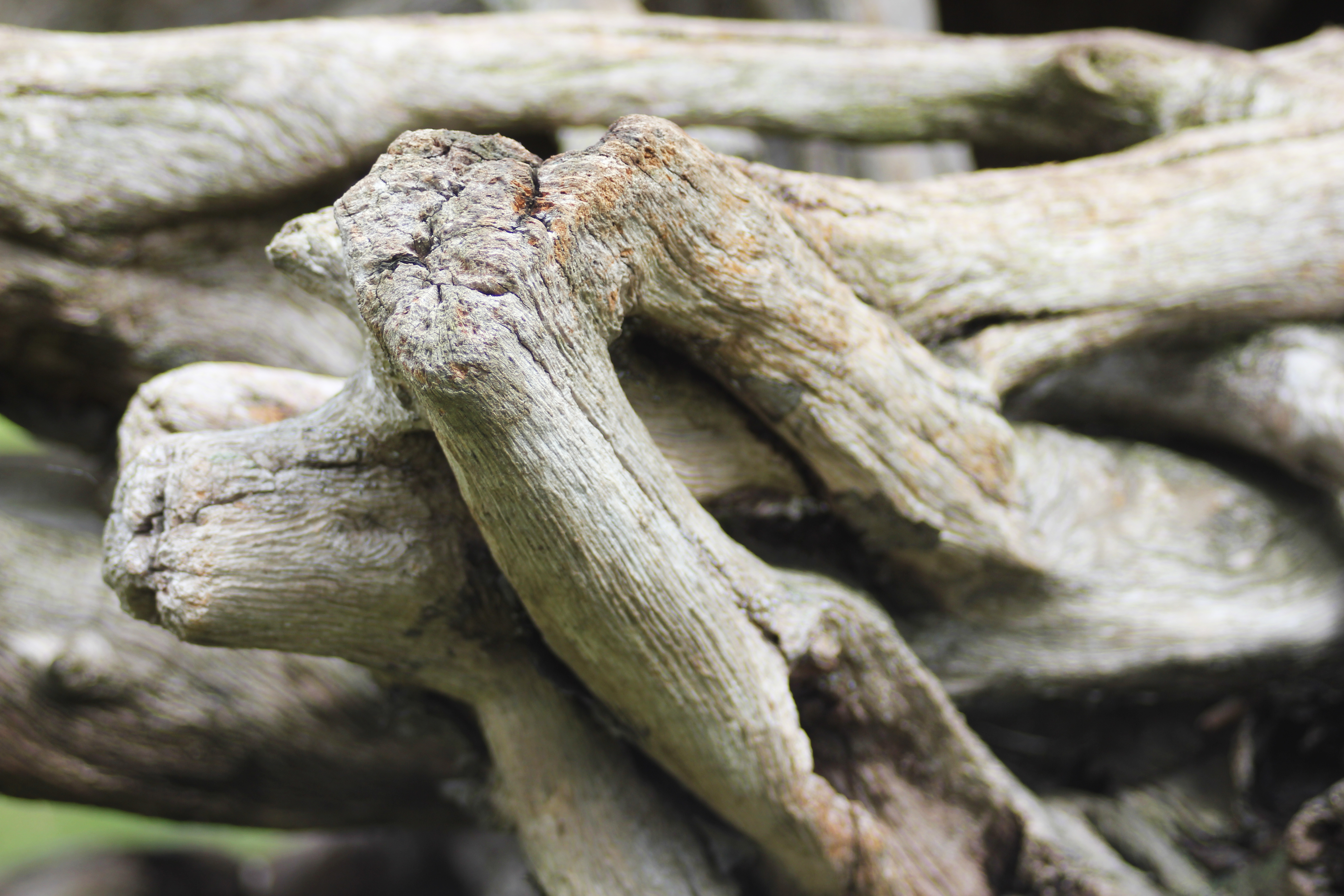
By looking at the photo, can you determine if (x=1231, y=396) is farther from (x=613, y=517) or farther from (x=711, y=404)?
(x=613, y=517)

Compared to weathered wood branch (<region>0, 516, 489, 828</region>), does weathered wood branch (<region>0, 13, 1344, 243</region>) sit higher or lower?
higher

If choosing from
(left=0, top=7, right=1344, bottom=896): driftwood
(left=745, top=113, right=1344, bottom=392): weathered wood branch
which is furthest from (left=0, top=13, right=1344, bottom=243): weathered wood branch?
(left=745, top=113, right=1344, bottom=392): weathered wood branch

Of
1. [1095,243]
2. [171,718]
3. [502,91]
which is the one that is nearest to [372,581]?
[171,718]

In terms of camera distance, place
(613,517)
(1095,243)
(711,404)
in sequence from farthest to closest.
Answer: (1095,243) → (711,404) → (613,517)

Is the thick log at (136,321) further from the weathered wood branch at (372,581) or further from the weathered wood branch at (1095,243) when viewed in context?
the weathered wood branch at (1095,243)

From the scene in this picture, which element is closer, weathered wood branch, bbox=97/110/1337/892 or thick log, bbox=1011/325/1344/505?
weathered wood branch, bbox=97/110/1337/892

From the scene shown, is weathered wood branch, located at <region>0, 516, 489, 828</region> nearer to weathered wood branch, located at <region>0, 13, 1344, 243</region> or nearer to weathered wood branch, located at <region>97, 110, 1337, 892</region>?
weathered wood branch, located at <region>97, 110, 1337, 892</region>

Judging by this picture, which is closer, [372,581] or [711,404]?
[372,581]

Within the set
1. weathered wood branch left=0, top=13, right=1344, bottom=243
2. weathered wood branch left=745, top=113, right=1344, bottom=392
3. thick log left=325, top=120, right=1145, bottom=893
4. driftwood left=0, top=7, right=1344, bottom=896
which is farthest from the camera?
weathered wood branch left=0, top=13, right=1344, bottom=243
